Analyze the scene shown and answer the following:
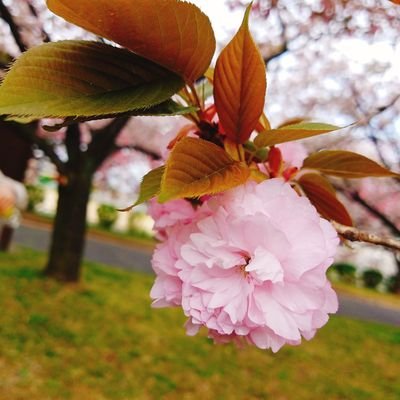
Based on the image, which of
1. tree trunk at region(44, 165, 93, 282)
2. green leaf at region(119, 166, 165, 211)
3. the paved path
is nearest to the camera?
green leaf at region(119, 166, 165, 211)

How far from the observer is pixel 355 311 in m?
7.76

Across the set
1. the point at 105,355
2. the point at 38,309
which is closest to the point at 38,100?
the point at 105,355

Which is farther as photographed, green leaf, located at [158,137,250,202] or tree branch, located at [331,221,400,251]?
tree branch, located at [331,221,400,251]

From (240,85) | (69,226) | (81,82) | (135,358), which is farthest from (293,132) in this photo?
(69,226)

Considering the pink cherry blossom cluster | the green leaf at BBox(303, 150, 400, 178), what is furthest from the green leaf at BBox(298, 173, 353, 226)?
the pink cherry blossom cluster

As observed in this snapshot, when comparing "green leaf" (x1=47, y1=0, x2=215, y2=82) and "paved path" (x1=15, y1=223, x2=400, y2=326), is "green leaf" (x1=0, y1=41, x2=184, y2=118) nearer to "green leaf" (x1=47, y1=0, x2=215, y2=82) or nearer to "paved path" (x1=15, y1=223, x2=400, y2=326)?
"green leaf" (x1=47, y1=0, x2=215, y2=82)

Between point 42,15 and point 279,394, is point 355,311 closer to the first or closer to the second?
point 279,394

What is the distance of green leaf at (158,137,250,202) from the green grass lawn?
2.25 meters

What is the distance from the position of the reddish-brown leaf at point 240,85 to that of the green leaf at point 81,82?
1.7 inches

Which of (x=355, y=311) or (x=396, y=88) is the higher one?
(x=396, y=88)

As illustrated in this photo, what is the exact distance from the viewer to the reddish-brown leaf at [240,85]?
1.26ft

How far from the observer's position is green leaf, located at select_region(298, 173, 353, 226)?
53 cm

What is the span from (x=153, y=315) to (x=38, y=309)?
1.01 meters

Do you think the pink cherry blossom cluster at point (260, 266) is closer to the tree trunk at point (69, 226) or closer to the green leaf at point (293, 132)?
the green leaf at point (293, 132)
